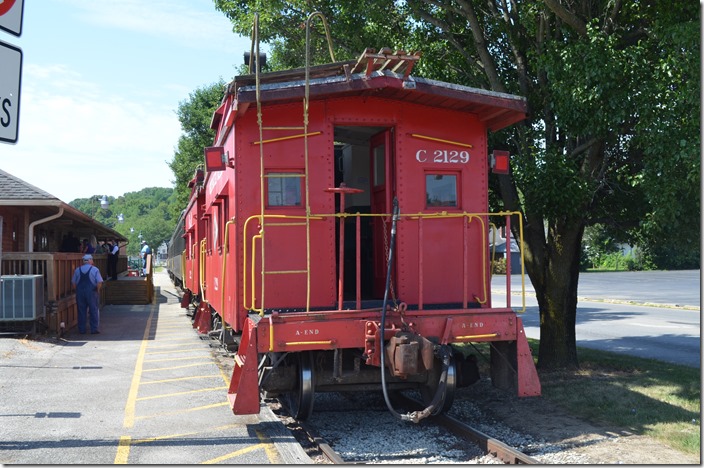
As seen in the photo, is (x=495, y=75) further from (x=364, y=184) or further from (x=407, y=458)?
(x=407, y=458)

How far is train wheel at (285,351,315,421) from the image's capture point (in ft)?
22.7

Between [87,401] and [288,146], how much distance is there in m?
3.93

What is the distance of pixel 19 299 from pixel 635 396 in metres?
10.6

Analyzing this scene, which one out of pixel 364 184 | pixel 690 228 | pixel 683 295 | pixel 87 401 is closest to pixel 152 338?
pixel 87 401

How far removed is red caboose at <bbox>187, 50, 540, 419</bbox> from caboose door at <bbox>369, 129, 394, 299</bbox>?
0.02m

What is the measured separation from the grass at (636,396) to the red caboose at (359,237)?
1.23 m

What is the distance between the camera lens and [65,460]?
Answer: 6020mm

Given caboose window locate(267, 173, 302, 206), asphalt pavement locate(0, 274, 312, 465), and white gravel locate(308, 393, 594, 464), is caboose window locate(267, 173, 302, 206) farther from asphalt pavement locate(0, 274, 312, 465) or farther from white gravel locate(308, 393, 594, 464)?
white gravel locate(308, 393, 594, 464)

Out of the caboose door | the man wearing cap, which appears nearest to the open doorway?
the caboose door

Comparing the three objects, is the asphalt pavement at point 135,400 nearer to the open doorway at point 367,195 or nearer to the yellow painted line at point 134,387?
the yellow painted line at point 134,387

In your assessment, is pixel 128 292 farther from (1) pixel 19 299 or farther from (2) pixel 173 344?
(2) pixel 173 344

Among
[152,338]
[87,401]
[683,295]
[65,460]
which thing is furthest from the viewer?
[683,295]

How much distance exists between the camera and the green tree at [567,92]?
7.76m

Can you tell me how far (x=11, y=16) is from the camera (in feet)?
19.4
